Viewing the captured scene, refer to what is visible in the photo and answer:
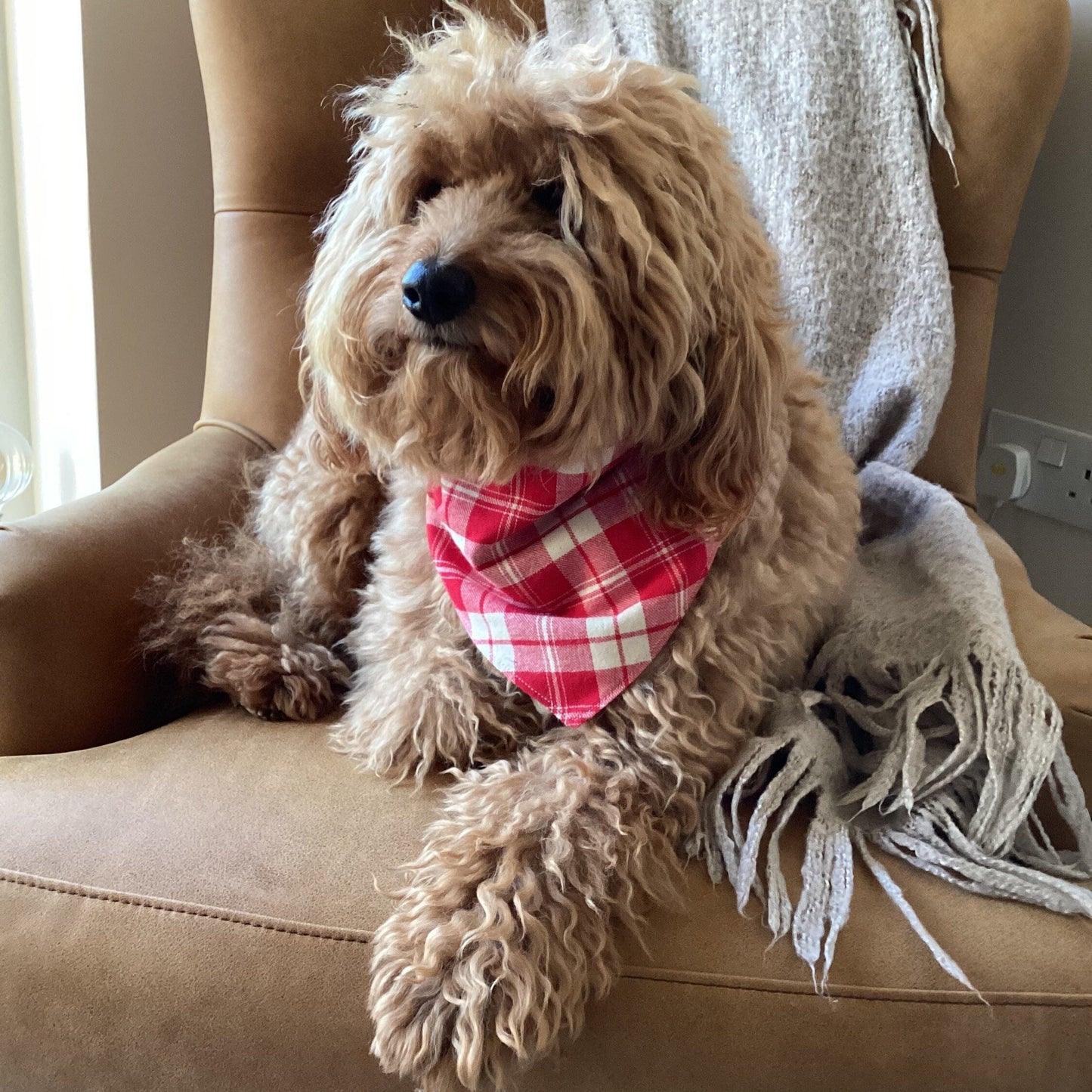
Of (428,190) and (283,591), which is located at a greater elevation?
(428,190)

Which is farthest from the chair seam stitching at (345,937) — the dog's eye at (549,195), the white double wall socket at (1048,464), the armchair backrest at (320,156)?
the white double wall socket at (1048,464)

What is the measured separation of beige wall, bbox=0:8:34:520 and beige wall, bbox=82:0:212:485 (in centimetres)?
29

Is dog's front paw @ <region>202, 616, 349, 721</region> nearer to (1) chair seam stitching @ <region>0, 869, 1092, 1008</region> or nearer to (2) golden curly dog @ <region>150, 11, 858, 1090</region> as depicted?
(2) golden curly dog @ <region>150, 11, 858, 1090</region>

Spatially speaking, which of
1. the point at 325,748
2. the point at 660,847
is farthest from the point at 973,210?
the point at 325,748

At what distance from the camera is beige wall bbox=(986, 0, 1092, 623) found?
180cm

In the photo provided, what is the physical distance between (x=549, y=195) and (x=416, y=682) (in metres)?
0.62

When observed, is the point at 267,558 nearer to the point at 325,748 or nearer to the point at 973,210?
the point at 325,748

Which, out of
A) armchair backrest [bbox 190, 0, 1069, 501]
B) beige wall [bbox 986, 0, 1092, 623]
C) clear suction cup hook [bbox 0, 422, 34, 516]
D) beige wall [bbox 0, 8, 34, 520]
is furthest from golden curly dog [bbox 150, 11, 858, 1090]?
beige wall [bbox 0, 8, 34, 520]

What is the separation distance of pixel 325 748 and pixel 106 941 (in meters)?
0.37

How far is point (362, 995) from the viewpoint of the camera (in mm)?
961

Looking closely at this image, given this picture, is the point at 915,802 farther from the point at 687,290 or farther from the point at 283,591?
the point at 283,591

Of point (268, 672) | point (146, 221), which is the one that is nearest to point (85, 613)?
point (268, 672)

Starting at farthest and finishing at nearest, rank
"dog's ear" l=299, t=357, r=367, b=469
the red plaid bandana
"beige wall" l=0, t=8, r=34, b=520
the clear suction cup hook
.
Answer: "beige wall" l=0, t=8, r=34, b=520 → the clear suction cup hook → "dog's ear" l=299, t=357, r=367, b=469 → the red plaid bandana

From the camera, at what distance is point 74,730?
1.30 m
